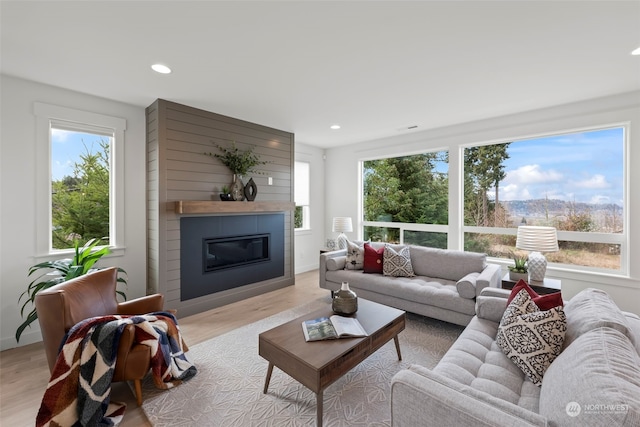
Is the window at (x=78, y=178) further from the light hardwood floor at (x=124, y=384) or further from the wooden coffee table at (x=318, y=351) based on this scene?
the wooden coffee table at (x=318, y=351)

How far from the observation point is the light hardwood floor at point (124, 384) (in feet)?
5.94

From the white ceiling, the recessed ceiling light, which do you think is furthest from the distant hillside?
the recessed ceiling light

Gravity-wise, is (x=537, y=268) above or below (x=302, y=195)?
below

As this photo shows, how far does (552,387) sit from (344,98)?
2.96 meters

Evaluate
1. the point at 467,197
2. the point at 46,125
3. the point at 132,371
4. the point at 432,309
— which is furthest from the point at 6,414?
the point at 467,197

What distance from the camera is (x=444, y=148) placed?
14.2ft

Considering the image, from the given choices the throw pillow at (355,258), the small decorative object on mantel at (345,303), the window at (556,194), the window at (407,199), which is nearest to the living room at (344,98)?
the window at (556,194)

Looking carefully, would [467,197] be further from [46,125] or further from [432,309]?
[46,125]

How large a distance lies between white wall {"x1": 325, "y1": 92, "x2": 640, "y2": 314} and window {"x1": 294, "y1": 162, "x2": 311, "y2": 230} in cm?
98

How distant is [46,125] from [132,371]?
269 centimetres

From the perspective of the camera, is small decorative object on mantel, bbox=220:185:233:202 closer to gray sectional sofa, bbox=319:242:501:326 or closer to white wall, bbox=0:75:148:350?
gray sectional sofa, bbox=319:242:501:326

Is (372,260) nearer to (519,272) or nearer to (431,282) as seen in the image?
(431,282)

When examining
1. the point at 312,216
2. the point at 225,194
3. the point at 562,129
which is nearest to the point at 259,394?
the point at 225,194

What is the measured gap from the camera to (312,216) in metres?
5.67
